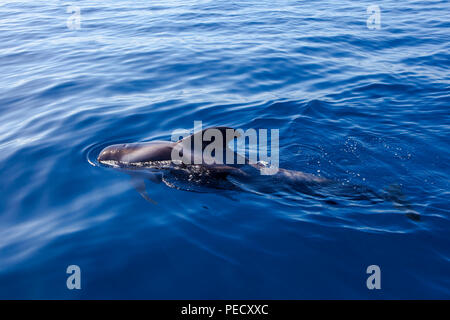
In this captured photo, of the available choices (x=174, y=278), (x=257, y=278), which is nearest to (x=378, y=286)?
(x=257, y=278)

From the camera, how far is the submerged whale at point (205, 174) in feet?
25.4

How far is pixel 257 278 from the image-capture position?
5691 mm

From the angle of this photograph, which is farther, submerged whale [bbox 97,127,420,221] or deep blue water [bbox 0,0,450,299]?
submerged whale [bbox 97,127,420,221]

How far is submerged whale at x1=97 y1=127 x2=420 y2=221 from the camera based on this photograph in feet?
25.4

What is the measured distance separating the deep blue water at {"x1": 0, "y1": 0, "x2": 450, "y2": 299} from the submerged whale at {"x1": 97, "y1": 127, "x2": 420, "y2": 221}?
0.26 m

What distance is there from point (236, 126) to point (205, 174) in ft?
10.3

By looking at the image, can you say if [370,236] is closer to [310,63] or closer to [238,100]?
[238,100]

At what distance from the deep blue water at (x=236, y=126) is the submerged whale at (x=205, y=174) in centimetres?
26

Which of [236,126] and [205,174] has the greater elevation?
[236,126]

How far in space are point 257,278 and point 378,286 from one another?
161 centimetres

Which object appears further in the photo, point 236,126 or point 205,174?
Result: point 236,126

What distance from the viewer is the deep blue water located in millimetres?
5832

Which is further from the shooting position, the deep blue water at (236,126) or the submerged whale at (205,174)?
the submerged whale at (205,174)

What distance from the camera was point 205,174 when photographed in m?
8.23
